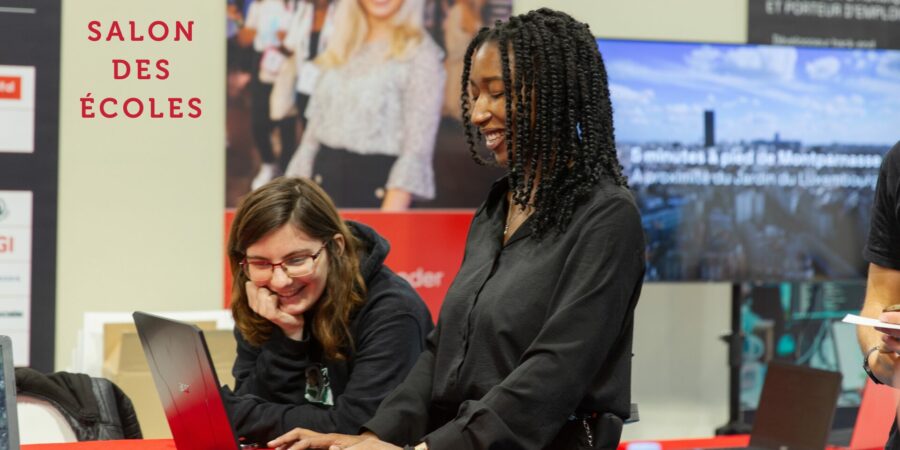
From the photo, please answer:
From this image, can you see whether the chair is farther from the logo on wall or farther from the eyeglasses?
the logo on wall

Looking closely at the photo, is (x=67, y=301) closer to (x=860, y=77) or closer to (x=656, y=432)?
(x=656, y=432)

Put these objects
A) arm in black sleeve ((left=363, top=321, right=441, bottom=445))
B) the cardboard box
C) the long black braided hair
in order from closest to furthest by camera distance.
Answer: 1. the long black braided hair
2. arm in black sleeve ((left=363, top=321, right=441, bottom=445))
3. the cardboard box

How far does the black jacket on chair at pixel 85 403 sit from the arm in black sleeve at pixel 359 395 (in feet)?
2.21

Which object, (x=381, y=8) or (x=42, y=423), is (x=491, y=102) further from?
(x=381, y=8)

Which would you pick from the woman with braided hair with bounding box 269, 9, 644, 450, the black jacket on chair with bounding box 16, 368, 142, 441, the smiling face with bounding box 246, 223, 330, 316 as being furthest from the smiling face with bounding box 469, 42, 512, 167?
the black jacket on chair with bounding box 16, 368, 142, 441

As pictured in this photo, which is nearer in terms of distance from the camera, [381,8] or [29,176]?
[29,176]

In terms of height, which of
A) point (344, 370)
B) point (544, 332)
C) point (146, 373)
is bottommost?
point (146, 373)

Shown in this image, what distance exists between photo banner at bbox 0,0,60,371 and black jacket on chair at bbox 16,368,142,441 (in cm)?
87

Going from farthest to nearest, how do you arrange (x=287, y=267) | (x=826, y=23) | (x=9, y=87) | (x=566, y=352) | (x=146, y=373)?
(x=826, y=23) < (x=9, y=87) < (x=146, y=373) < (x=287, y=267) < (x=566, y=352)

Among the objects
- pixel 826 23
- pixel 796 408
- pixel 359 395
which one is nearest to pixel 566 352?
pixel 359 395

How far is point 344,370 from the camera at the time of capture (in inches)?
97.1

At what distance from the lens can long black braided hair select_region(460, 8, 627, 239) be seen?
68.9 inches

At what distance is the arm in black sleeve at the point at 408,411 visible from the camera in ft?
6.18

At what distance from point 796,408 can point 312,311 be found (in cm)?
121
